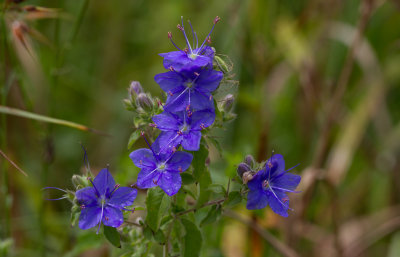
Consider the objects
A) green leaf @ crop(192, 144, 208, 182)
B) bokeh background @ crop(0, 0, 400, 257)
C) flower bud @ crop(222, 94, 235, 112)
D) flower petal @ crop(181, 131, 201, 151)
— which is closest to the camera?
flower petal @ crop(181, 131, 201, 151)

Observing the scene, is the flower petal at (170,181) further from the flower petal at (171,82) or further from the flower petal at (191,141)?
the flower petal at (171,82)

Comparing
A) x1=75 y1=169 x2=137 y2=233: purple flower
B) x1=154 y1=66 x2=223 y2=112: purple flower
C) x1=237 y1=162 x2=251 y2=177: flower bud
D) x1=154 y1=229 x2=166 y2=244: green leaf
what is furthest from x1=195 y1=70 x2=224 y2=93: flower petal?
x1=154 y1=229 x2=166 y2=244: green leaf

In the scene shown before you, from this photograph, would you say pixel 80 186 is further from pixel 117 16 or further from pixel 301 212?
pixel 117 16

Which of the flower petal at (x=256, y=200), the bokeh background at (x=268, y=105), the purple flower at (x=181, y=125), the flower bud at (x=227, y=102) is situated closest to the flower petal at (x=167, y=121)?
the purple flower at (x=181, y=125)

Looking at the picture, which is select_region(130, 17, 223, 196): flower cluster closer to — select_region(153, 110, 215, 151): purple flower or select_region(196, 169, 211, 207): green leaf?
select_region(153, 110, 215, 151): purple flower

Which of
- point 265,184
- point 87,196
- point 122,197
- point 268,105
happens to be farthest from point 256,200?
point 268,105
